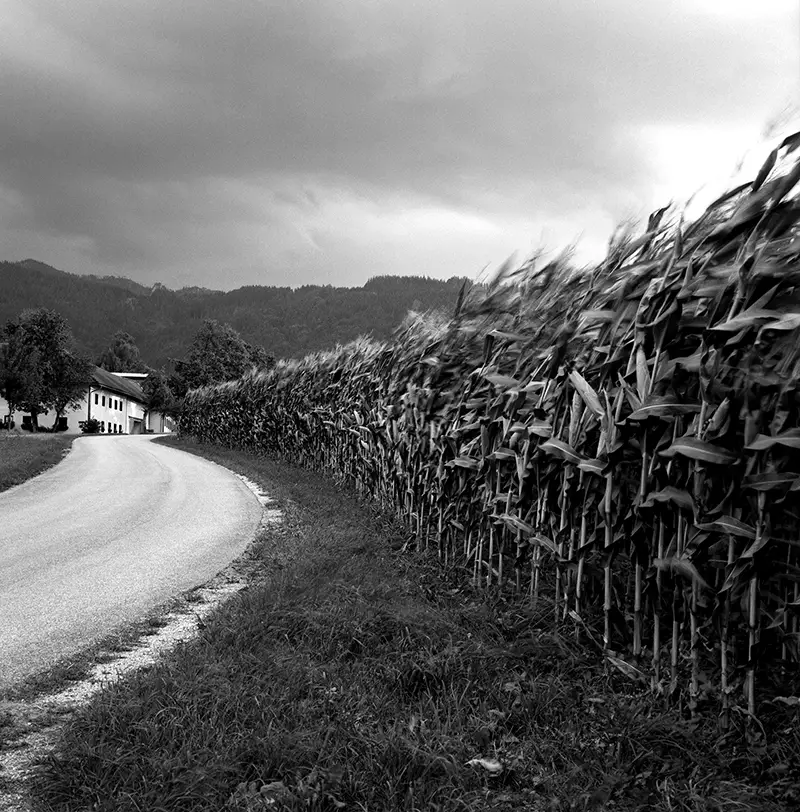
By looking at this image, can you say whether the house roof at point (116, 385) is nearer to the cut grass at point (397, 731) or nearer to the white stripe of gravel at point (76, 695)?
the white stripe of gravel at point (76, 695)

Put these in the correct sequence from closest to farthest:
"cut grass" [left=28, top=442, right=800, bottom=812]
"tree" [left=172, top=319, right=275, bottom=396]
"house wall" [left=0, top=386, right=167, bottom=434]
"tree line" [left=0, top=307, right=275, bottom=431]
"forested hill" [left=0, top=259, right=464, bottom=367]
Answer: "cut grass" [left=28, top=442, right=800, bottom=812] → "forested hill" [left=0, top=259, right=464, bottom=367] → "tree line" [left=0, top=307, right=275, bottom=431] → "tree" [left=172, top=319, right=275, bottom=396] → "house wall" [left=0, top=386, right=167, bottom=434]

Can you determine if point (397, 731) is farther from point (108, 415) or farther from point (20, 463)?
point (108, 415)

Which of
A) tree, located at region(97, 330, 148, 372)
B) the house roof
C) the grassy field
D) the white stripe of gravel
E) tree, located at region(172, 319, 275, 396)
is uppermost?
tree, located at region(97, 330, 148, 372)

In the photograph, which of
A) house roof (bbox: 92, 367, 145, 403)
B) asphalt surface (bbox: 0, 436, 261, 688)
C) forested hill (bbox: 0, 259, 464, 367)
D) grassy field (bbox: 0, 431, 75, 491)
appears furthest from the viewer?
house roof (bbox: 92, 367, 145, 403)

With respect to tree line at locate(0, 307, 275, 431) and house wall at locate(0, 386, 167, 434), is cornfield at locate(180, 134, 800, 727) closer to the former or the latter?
tree line at locate(0, 307, 275, 431)

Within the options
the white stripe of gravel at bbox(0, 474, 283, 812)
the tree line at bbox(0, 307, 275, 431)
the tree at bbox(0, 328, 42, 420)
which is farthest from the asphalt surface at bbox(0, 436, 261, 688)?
the tree at bbox(0, 328, 42, 420)

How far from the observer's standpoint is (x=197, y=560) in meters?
8.17

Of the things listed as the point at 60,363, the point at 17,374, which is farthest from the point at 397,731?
the point at 60,363

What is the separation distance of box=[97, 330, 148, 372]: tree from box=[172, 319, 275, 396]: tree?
6310 cm

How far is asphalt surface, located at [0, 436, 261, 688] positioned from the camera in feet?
18.0

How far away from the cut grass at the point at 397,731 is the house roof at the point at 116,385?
231 ft

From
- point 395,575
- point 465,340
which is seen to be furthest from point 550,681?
point 465,340

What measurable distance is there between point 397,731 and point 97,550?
6.28 meters

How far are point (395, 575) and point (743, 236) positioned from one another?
13.3 feet
